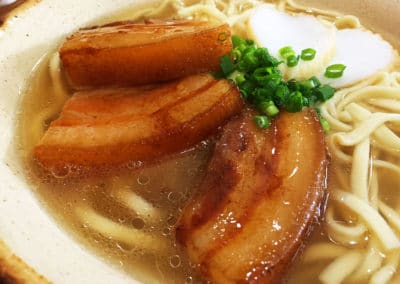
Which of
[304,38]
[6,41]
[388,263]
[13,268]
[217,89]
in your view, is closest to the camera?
[13,268]

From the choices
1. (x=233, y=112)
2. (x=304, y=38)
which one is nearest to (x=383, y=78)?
(x=304, y=38)

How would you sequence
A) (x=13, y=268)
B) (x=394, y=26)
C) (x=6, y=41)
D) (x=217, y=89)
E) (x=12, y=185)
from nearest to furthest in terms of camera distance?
(x=13, y=268) < (x=12, y=185) < (x=217, y=89) < (x=6, y=41) < (x=394, y=26)

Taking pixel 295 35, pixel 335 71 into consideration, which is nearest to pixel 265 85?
pixel 335 71

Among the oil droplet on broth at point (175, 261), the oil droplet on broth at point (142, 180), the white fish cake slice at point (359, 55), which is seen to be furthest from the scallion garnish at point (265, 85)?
the oil droplet on broth at point (175, 261)

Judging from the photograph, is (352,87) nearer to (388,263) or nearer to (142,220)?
(388,263)

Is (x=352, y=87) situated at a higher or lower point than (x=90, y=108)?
lower

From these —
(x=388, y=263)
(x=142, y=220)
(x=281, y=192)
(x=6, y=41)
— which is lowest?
(x=388, y=263)

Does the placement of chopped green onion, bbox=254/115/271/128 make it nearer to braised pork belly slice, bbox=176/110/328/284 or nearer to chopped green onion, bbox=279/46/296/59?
braised pork belly slice, bbox=176/110/328/284
